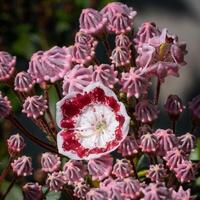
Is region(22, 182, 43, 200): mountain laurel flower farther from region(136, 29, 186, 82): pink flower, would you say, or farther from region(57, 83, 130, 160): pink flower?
region(136, 29, 186, 82): pink flower

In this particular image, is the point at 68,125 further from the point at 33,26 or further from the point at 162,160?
the point at 33,26

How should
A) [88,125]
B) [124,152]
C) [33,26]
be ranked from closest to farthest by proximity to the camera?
[124,152], [88,125], [33,26]

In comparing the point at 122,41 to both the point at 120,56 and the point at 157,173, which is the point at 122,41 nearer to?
the point at 120,56

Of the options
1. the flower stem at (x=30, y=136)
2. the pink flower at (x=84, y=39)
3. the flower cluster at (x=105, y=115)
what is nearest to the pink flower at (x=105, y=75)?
the flower cluster at (x=105, y=115)

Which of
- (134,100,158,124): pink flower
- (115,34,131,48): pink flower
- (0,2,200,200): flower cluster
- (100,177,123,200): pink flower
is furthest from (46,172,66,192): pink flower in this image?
(115,34,131,48): pink flower

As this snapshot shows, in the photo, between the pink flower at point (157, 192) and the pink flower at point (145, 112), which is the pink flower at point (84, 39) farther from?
the pink flower at point (157, 192)

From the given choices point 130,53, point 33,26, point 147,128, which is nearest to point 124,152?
point 147,128
